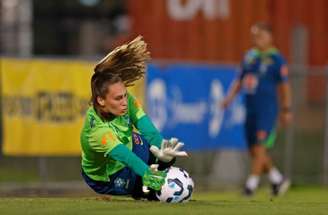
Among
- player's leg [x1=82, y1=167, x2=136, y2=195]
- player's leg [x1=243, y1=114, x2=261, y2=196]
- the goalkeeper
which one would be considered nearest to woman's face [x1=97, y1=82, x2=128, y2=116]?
the goalkeeper

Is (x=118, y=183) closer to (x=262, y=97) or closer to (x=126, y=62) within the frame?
(x=126, y=62)

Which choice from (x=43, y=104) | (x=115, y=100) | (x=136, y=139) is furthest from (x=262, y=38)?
(x=115, y=100)

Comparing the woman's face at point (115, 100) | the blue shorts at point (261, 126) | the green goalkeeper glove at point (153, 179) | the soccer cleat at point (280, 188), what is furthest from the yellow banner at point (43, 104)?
the green goalkeeper glove at point (153, 179)

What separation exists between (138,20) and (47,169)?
5.24 m

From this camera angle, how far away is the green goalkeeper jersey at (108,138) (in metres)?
9.09

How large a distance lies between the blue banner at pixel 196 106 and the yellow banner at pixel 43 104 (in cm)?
106

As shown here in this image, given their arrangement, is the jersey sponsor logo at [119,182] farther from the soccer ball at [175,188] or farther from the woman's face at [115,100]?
the woman's face at [115,100]

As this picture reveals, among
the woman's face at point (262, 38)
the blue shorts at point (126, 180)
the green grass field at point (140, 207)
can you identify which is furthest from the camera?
the woman's face at point (262, 38)

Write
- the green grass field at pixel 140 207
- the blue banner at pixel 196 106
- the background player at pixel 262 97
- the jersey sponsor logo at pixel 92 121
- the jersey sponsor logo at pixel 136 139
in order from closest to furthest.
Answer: the green grass field at pixel 140 207
the jersey sponsor logo at pixel 92 121
the jersey sponsor logo at pixel 136 139
the background player at pixel 262 97
the blue banner at pixel 196 106

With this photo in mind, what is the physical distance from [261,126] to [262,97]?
36cm

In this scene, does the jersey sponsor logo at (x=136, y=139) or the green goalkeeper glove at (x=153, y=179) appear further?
→ the jersey sponsor logo at (x=136, y=139)

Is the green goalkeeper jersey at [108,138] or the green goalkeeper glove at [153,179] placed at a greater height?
the green goalkeeper jersey at [108,138]

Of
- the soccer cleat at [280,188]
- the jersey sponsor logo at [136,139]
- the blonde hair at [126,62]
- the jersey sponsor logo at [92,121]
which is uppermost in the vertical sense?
the blonde hair at [126,62]

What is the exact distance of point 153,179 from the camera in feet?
29.5
